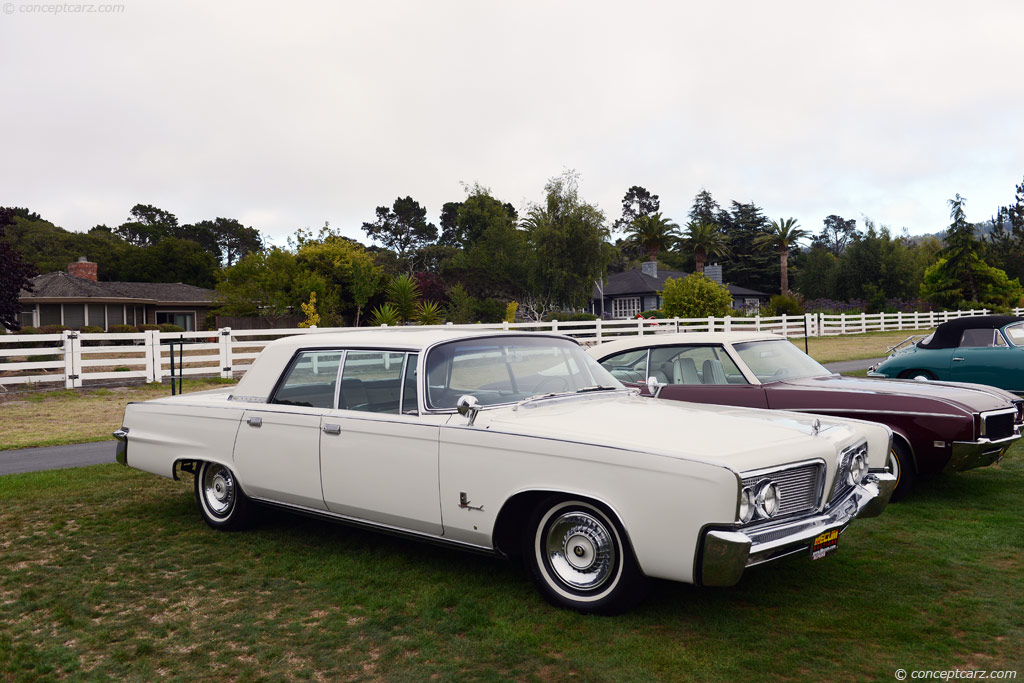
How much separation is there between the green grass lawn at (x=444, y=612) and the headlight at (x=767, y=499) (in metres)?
0.68

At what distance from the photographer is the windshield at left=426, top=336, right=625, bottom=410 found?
507cm

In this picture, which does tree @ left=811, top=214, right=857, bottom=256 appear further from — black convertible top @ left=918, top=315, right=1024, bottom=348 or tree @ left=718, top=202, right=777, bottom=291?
black convertible top @ left=918, top=315, right=1024, bottom=348

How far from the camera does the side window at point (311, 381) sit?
5.57 metres

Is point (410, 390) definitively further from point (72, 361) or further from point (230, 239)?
point (230, 239)

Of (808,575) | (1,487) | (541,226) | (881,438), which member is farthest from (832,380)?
(541,226)

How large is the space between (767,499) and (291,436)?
320 cm

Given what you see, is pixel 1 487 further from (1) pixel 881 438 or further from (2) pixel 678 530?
(1) pixel 881 438

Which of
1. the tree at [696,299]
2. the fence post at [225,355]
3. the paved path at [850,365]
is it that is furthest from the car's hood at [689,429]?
the tree at [696,299]

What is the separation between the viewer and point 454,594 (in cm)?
480

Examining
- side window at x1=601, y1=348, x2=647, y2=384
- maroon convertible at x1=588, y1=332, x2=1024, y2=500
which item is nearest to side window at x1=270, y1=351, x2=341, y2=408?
maroon convertible at x1=588, y1=332, x2=1024, y2=500

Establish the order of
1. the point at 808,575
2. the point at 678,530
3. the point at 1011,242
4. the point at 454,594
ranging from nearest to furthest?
1. the point at 678,530
2. the point at 454,594
3. the point at 808,575
4. the point at 1011,242

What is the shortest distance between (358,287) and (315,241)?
22.6 feet

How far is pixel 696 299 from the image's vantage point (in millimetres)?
36188

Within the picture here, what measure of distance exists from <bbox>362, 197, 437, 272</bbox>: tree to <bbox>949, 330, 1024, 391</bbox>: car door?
317 feet
